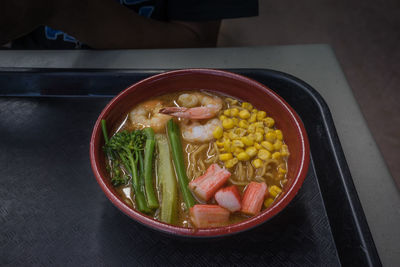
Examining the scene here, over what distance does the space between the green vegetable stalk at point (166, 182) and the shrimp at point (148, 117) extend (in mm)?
50

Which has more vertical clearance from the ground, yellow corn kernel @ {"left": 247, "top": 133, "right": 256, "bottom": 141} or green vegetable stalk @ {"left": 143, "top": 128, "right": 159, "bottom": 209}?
yellow corn kernel @ {"left": 247, "top": 133, "right": 256, "bottom": 141}

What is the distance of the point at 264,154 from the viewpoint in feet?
3.61

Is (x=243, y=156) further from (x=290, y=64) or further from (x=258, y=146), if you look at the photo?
(x=290, y=64)

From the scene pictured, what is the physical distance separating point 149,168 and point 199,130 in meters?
0.27

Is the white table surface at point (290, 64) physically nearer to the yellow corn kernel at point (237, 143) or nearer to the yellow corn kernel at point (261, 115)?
the yellow corn kernel at point (261, 115)

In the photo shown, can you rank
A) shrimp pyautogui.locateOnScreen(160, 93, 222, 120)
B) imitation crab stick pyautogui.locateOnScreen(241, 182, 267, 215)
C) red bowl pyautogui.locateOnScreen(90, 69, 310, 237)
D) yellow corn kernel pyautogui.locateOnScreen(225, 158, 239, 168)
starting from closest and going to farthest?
red bowl pyautogui.locateOnScreen(90, 69, 310, 237) → imitation crab stick pyautogui.locateOnScreen(241, 182, 267, 215) → yellow corn kernel pyautogui.locateOnScreen(225, 158, 239, 168) → shrimp pyautogui.locateOnScreen(160, 93, 222, 120)

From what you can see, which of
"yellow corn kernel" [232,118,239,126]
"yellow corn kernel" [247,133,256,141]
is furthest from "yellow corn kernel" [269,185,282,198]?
"yellow corn kernel" [232,118,239,126]

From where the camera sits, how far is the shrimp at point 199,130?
1.18 meters

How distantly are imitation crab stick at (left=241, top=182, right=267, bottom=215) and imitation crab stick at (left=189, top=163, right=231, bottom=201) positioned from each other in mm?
93

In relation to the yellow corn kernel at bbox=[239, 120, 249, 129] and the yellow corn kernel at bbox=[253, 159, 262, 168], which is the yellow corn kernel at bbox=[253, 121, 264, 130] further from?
the yellow corn kernel at bbox=[253, 159, 262, 168]

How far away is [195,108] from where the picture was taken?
48.1 inches

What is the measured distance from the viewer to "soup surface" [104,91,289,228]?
97cm

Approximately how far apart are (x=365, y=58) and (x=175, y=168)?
10.8 feet

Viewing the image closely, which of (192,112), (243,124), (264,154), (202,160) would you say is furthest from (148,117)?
(264,154)
